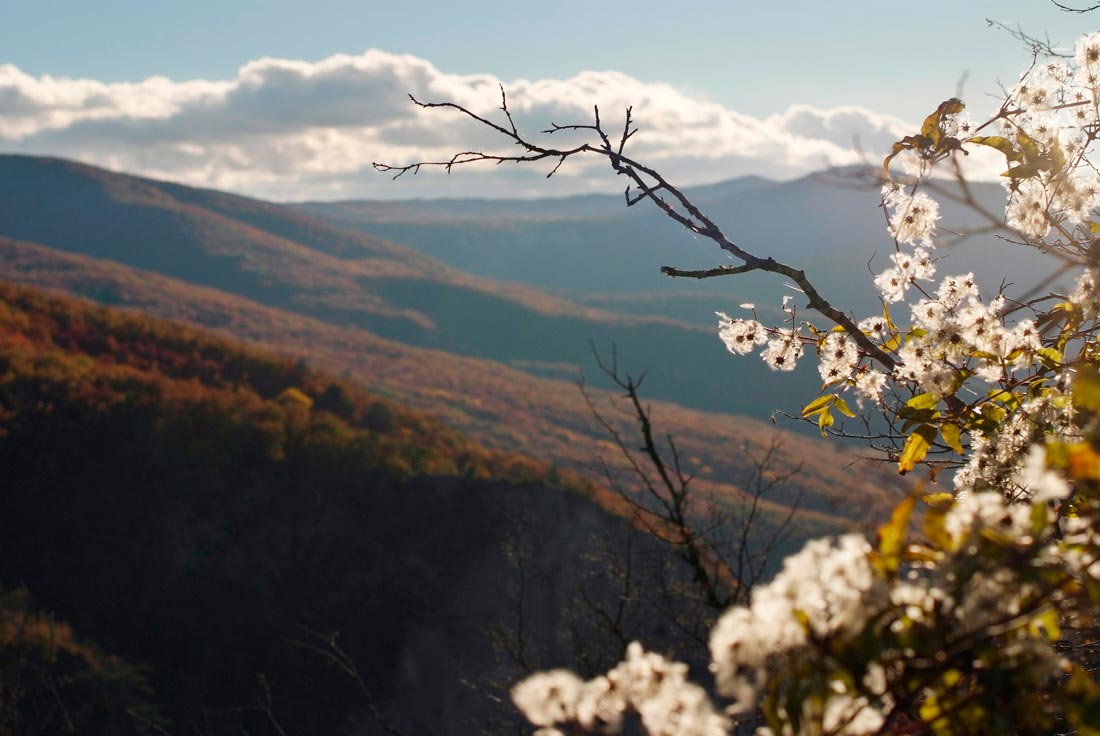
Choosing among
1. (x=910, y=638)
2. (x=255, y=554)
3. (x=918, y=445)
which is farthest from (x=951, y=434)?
(x=255, y=554)

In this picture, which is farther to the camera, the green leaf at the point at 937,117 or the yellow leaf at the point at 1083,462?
the green leaf at the point at 937,117

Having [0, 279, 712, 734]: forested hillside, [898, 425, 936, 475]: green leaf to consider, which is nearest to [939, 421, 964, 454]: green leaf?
[898, 425, 936, 475]: green leaf

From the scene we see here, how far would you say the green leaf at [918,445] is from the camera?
9.75 feet

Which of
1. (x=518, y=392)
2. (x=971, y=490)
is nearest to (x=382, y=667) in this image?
(x=971, y=490)

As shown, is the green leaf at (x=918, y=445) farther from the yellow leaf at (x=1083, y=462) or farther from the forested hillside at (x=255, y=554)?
the forested hillside at (x=255, y=554)

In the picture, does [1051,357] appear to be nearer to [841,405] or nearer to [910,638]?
[841,405]

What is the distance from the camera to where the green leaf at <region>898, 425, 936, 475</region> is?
2.97 meters

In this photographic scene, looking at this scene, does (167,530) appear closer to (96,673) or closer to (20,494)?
(20,494)

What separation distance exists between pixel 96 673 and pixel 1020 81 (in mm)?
26519

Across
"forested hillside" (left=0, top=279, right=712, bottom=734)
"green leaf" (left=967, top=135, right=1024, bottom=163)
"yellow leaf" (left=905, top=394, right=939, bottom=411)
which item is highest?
"green leaf" (left=967, top=135, right=1024, bottom=163)

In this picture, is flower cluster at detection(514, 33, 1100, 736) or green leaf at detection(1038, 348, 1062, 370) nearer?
flower cluster at detection(514, 33, 1100, 736)

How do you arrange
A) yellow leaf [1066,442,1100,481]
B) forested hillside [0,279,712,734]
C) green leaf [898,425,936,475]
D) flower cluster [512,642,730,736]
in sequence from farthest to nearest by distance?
1. forested hillside [0,279,712,734]
2. green leaf [898,425,936,475]
3. flower cluster [512,642,730,736]
4. yellow leaf [1066,442,1100,481]

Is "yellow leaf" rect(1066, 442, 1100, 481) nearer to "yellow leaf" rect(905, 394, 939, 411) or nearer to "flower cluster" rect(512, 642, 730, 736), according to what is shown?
"flower cluster" rect(512, 642, 730, 736)

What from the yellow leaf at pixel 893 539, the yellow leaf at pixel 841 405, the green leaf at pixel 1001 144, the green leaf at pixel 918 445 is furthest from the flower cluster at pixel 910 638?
the green leaf at pixel 1001 144
